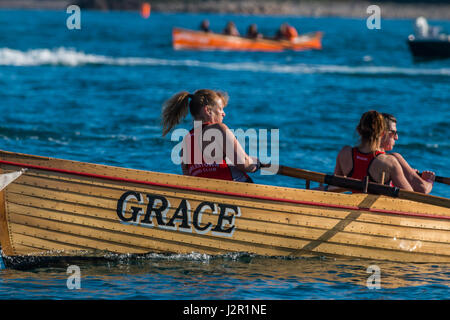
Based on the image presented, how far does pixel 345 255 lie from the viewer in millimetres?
8375

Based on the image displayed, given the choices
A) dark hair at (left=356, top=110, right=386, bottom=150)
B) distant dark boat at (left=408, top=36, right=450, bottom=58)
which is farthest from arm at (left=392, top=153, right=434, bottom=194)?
distant dark boat at (left=408, top=36, right=450, bottom=58)

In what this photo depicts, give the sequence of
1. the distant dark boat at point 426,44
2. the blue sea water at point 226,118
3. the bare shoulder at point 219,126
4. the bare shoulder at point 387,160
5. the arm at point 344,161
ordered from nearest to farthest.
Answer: the bare shoulder at point 219,126 < the blue sea water at point 226,118 < the bare shoulder at point 387,160 < the arm at point 344,161 < the distant dark boat at point 426,44

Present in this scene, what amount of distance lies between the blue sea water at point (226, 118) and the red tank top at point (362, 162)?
26 centimetres

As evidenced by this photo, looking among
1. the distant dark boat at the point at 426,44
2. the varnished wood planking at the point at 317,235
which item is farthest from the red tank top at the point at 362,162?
the distant dark boat at the point at 426,44

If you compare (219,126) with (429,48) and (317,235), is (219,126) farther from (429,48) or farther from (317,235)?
(429,48)

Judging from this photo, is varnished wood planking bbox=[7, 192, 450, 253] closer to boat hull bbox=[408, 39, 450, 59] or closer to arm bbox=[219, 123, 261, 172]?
arm bbox=[219, 123, 261, 172]

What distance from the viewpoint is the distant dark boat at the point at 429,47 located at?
34094 millimetres

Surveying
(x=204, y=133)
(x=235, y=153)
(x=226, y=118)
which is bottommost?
(x=226, y=118)

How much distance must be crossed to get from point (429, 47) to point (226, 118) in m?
18.3

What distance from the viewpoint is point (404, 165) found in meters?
8.09

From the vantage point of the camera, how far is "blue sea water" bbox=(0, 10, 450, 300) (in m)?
7.77

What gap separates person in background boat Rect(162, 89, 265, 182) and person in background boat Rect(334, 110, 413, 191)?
93cm

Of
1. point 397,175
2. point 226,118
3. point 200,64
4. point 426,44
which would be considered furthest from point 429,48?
point 397,175

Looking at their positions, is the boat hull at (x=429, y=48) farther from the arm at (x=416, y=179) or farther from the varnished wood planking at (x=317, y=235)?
the arm at (x=416, y=179)
